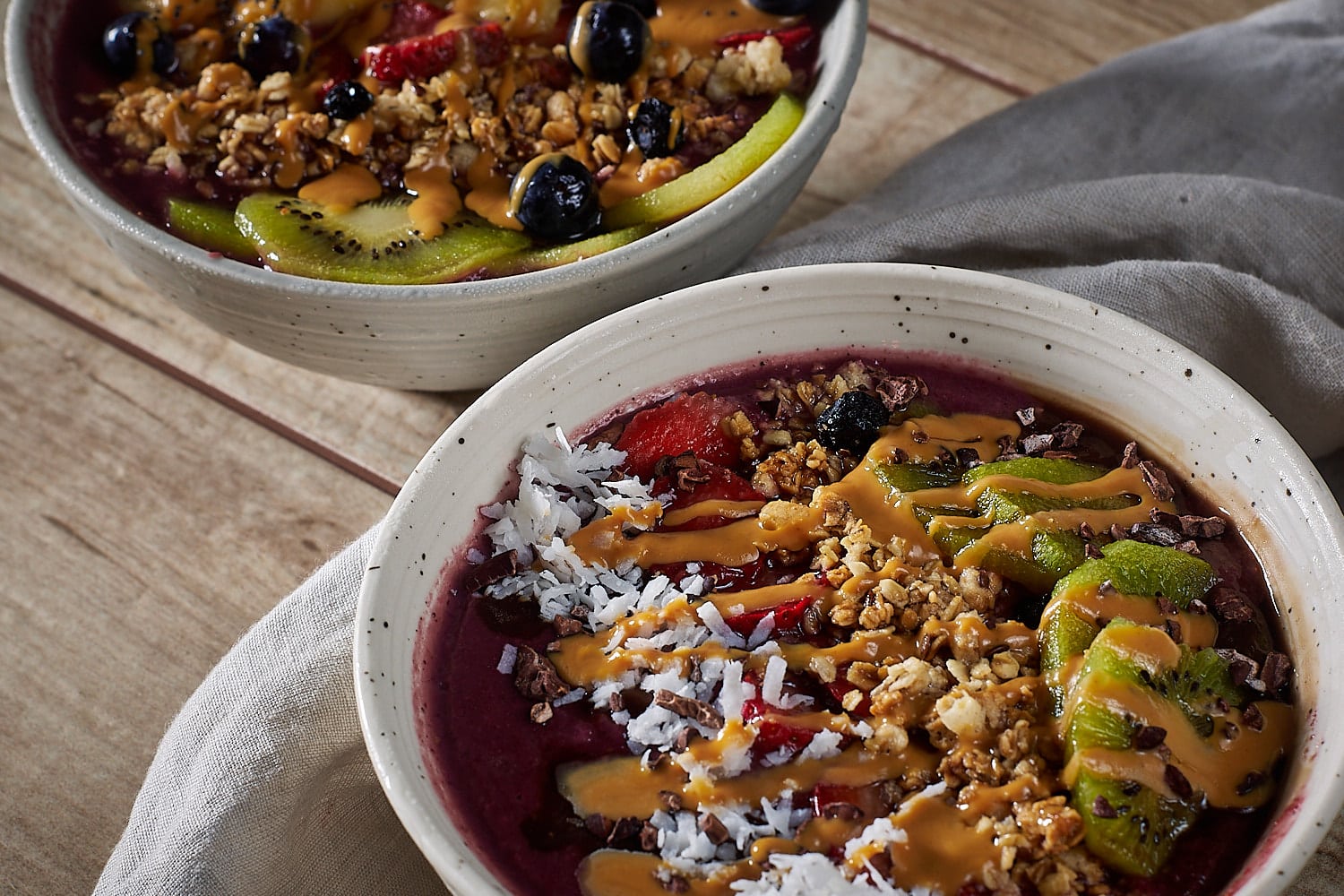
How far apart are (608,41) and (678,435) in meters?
0.70

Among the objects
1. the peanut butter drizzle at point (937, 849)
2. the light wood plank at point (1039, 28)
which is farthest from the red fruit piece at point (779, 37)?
the peanut butter drizzle at point (937, 849)

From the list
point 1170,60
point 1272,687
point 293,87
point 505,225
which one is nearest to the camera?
point 1272,687

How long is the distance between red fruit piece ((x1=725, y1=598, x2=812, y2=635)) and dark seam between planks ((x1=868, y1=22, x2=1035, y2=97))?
1455mm

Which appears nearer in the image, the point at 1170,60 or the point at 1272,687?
the point at 1272,687

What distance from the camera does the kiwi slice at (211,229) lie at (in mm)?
1886

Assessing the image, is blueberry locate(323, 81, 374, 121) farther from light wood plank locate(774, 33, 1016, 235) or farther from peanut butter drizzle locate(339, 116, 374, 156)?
light wood plank locate(774, 33, 1016, 235)

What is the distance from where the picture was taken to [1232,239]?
2.08m

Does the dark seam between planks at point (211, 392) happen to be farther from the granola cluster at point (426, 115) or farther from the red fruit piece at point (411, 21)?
the red fruit piece at point (411, 21)

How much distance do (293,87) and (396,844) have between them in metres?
1.12

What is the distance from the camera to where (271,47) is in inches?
81.8

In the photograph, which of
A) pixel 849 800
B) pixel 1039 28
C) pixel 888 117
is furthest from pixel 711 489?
pixel 1039 28

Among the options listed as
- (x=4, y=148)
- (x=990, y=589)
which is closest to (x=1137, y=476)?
(x=990, y=589)

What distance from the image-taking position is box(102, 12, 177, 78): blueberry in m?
2.13

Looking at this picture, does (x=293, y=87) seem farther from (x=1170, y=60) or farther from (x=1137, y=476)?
(x=1170, y=60)
